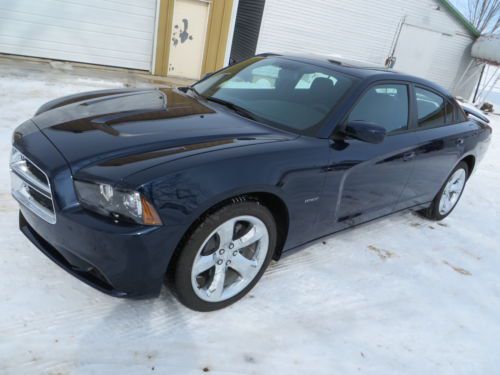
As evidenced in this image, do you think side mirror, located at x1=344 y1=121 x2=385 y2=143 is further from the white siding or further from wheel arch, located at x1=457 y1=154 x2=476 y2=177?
the white siding

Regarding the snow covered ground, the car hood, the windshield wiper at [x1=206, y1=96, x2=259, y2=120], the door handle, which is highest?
the windshield wiper at [x1=206, y1=96, x2=259, y2=120]

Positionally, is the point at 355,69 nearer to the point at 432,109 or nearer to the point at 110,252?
the point at 432,109

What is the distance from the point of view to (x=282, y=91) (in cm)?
328

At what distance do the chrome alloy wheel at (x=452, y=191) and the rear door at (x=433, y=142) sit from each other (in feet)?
0.89

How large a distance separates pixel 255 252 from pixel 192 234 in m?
0.60

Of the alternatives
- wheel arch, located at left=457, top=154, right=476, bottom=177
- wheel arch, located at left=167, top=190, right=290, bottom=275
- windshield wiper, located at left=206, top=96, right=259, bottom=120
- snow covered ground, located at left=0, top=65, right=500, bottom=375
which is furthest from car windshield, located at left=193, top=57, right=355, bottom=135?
wheel arch, located at left=457, top=154, right=476, bottom=177

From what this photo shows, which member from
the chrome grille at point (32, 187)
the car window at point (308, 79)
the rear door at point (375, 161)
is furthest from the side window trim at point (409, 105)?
the chrome grille at point (32, 187)

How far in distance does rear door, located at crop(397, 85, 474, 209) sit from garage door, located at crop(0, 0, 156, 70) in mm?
8295

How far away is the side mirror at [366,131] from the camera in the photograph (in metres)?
2.80

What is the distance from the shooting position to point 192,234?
2256 millimetres

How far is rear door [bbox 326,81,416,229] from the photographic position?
2984 mm

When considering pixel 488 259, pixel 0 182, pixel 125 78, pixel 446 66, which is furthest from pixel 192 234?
pixel 446 66

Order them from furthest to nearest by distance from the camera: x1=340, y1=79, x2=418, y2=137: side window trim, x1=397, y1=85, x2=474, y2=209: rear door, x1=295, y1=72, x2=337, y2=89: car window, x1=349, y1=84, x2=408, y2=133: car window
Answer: x1=397, y1=85, x2=474, y2=209: rear door
x1=295, y1=72, x2=337, y2=89: car window
x1=349, y1=84, x2=408, y2=133: car window
x1=340, y1=79, x2=418, y2=137: side window trim

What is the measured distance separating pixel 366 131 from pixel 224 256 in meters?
1.27
